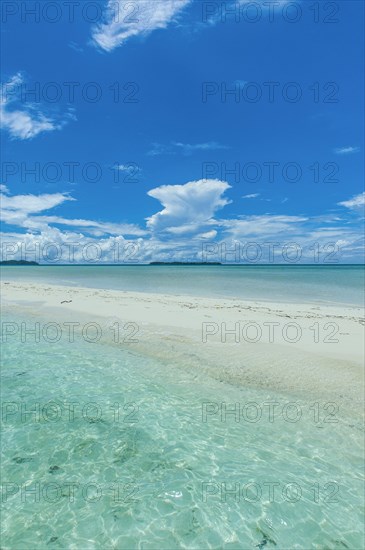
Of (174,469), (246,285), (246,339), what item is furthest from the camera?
(246,285)

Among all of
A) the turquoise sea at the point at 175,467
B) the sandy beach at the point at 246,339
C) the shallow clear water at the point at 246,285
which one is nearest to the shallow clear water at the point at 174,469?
the turquoise sea at the point at 175,467

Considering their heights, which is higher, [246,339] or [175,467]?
[246,339]

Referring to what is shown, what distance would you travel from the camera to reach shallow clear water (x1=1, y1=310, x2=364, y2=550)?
5766 mm

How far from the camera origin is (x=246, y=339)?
652 inches

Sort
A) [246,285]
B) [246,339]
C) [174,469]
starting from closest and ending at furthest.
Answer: [174,469] → [246,339] → [246,285]

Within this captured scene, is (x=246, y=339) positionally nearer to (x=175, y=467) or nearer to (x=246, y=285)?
(x=175, y=467)

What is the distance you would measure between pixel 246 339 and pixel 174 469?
9.95m

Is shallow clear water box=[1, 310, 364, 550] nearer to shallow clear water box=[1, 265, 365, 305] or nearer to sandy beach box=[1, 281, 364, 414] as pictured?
sandy beach box=[1, 281, 364, 414]

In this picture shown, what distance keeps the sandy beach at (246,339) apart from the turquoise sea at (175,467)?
1.36m

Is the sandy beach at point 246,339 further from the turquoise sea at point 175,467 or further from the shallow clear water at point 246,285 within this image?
the shallow clear water at point 246,285

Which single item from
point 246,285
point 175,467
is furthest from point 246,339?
point 246,285

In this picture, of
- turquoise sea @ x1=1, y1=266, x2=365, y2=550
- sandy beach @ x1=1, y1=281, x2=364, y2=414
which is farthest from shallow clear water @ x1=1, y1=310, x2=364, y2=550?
sandy beach @ x1=1, y1=281, x2=364, y2=414

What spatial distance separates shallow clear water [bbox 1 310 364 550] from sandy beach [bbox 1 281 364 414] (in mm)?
1471

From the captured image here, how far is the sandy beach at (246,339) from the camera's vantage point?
39.4 feet
